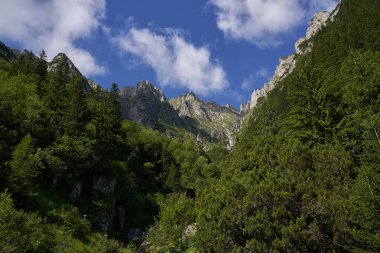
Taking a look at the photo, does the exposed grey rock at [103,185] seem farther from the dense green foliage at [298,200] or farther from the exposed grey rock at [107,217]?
the dense green foliage at [298,200]

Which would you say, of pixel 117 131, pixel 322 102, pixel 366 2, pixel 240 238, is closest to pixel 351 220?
pixel 240 238

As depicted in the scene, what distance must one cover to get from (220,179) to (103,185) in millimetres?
29592

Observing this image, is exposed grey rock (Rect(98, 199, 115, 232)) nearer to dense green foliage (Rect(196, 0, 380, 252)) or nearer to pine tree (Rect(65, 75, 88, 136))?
pine tree (Rect(65, 75, 88, 136))

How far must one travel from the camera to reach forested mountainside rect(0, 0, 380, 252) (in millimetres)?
19000

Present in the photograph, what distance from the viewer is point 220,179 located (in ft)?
88.3

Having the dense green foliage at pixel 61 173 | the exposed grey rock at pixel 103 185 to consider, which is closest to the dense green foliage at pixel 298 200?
the dense green foliage at pixel 61 173

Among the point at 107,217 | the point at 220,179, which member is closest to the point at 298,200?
the point at 220,179

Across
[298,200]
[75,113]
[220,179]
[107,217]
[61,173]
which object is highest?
[75,113]

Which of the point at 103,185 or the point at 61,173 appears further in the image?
the point at 103,185

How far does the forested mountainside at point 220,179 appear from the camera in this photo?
62.3 ft

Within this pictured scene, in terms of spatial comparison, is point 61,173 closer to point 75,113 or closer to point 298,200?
point 75,113

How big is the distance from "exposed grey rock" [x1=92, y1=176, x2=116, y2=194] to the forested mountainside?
17 cm

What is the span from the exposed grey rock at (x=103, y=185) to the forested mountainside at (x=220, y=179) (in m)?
0.17

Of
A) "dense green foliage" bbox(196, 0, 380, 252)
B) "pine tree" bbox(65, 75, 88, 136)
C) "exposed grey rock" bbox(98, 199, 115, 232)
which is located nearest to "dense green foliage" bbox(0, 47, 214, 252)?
"exposed grey rock" bbox(98, 199, 115, 232)
